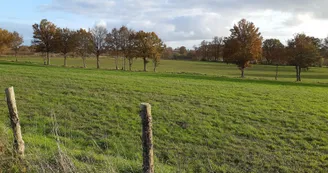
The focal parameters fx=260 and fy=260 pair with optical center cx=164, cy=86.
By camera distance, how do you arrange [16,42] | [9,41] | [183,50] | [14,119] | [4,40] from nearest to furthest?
[14,119]
[4,40]
[9,41]
[16,42]
[183,50]

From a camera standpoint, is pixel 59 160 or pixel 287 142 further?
pixel 287 142

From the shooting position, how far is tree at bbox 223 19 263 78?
46688mm

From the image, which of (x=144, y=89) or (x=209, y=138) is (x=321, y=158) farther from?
(x=144, y=89)

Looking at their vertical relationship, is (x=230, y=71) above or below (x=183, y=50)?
below

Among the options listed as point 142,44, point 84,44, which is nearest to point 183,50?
point 142,44

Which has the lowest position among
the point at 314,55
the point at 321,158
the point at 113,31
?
the point at 321,158

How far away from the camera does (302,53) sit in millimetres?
49156

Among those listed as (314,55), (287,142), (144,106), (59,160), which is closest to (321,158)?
(287,142)

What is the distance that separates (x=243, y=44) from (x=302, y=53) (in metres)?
12.0

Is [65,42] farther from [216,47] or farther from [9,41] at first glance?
[216,47]

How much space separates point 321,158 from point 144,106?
25.7 ft

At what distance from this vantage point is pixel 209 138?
1060 centimetres

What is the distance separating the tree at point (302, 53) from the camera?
48.4 m

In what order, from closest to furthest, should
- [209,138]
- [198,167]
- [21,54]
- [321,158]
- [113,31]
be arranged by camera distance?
[198,167]
[321,158]
[209,138]
[113,31]
[21,54]
